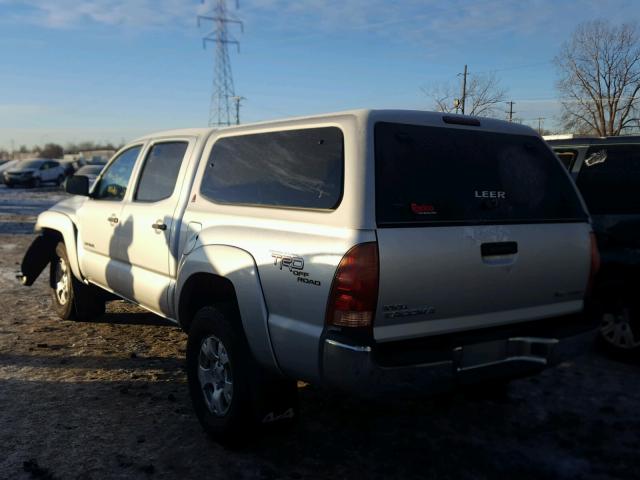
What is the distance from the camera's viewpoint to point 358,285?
2.77 m

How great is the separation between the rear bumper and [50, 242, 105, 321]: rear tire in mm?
4313

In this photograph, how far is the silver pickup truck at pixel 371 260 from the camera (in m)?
2.85

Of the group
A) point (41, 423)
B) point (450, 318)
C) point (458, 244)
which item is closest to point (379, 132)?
point (458, 244)

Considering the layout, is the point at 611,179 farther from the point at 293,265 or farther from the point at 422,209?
the point at 293,265

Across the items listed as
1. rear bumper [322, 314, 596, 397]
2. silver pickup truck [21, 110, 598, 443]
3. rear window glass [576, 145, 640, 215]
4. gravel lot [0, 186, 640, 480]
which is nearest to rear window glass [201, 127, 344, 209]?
silver pickup truck [21, 110, 598, 443]

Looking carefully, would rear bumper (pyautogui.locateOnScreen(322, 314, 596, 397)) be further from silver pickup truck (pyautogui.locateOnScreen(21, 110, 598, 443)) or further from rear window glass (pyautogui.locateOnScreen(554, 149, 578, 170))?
rear window glass (pyautogui.locateOnScreen(554, 149, 578, 170))

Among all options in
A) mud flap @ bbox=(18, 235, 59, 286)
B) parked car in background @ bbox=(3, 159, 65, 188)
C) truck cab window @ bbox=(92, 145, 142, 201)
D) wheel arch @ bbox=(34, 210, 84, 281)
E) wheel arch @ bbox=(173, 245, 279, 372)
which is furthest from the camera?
parked car in background @ bbox=(3, 159, 65, 188)

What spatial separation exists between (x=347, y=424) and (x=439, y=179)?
1.87 metres

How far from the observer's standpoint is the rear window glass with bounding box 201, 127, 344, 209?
315cm

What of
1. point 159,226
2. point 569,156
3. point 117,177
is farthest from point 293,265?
point 569,156

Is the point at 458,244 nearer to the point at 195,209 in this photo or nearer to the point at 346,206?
the point at 346,206

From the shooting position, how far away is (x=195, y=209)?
4152mm

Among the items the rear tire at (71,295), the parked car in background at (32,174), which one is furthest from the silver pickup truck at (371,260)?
the parked car in background at (32,174)

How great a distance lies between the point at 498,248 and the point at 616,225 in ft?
7.96
